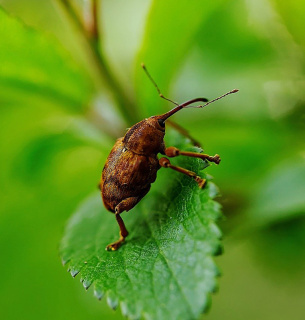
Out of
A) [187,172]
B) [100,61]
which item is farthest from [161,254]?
[100,61]

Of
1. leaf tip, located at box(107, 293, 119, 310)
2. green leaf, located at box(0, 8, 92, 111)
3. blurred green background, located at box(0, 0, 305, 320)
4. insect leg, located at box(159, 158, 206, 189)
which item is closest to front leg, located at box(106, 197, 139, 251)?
insect leg, located at box(159, 158, 206, 189)

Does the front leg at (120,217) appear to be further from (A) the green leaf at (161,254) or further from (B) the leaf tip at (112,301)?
(B) the leaf tip at (112,301)

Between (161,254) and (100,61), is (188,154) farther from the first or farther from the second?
(100,61)

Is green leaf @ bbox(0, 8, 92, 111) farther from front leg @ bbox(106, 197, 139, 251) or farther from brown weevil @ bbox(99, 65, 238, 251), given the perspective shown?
front leg @ bbox(106, 197, 139, 251)

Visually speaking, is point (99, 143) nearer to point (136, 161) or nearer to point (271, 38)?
point (136, 161)

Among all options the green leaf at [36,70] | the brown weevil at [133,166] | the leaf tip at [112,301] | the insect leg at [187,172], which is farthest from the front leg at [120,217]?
the green leaf at [36,70]

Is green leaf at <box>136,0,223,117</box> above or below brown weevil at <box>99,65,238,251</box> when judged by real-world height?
above

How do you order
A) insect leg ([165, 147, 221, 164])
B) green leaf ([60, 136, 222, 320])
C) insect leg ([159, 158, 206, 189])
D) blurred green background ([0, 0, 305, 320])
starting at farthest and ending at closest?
blurred green background ([0, 0, 305, 320])
insect leg ([165, 147, 221, 164])
insect leg ([159, 158, 206, 189])
green leaf ([60, 136, 222, 320])
